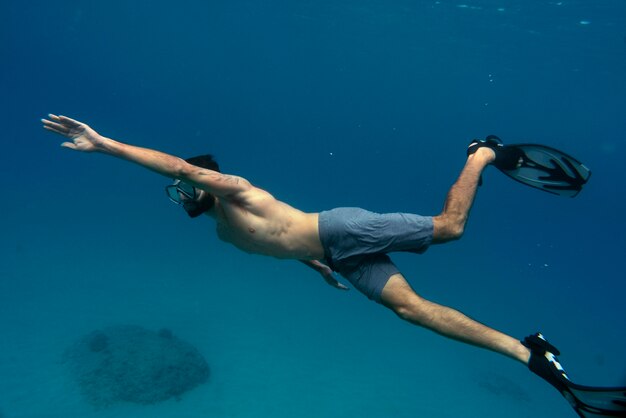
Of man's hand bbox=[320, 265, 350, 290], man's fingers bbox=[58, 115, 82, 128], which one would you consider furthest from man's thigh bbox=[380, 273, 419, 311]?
man's fingers bbox=[58, 115, 82, 128]

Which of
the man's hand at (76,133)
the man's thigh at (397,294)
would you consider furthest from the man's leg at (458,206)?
the man's hand at (76,133)

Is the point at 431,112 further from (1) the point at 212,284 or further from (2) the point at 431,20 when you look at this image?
(1) the point at 212,284

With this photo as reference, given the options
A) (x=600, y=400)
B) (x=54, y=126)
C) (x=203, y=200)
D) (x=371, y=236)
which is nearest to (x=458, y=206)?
(x=371, y=236)

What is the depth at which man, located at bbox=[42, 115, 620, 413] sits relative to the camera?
443cm

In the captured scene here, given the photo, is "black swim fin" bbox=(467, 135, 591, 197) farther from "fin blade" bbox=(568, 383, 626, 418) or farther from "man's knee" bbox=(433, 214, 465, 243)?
"fin blade" bbox=(568, 383, 626, 418)

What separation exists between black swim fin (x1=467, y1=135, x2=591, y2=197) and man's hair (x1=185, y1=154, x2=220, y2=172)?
3324 mm

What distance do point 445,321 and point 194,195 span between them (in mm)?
2929

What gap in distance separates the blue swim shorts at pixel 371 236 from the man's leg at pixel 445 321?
0.48ft

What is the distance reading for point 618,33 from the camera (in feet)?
77.2

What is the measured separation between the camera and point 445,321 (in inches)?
177

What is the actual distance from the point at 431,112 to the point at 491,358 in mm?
65869

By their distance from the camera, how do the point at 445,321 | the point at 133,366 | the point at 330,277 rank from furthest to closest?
the point at 133,366, the point at 330,277, the point at 445,321

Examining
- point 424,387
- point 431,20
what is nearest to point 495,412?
point 424,387

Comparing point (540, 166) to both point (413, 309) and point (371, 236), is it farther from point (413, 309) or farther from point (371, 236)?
point (413, 309)
